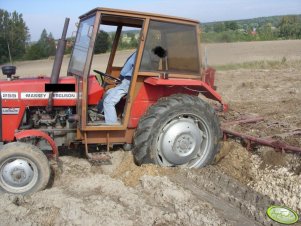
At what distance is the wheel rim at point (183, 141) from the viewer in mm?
5379

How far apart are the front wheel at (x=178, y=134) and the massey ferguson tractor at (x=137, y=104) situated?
13mm

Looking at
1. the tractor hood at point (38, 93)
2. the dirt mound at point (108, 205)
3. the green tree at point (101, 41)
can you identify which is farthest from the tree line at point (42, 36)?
the dirt mound at point (108, 205)

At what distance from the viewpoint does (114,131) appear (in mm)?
5441

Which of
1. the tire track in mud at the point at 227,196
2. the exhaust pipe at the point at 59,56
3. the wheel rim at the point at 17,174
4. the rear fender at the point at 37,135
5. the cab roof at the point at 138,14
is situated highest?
the cab roof at the point at 138,14

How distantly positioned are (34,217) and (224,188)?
2.24m

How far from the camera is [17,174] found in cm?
465

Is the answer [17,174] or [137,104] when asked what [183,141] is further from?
[17,174]

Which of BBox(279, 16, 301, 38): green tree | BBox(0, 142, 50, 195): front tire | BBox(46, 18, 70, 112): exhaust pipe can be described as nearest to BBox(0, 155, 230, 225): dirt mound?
BBox(0, 142, 50, 195): front tire

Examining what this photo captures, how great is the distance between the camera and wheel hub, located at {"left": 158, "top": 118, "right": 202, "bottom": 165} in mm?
5379

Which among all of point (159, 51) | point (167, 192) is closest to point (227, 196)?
point (167, 192)

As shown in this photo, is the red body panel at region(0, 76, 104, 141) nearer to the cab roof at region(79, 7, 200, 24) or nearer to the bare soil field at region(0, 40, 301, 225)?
the bare soil field at region(0, 40, 301, 225)

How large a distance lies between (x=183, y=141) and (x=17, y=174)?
2.14 m

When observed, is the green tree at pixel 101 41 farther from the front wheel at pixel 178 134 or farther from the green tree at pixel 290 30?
the green tree at pixel 290 30

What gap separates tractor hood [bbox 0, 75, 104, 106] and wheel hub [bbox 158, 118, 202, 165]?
1.06 metres
